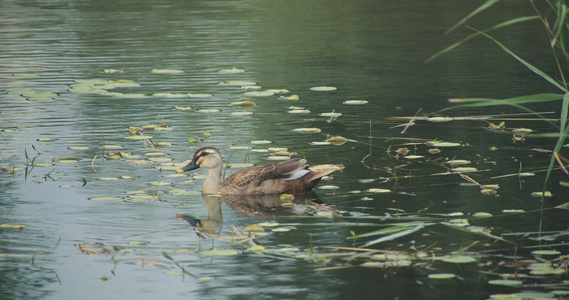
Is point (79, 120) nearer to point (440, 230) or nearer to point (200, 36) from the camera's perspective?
point (440, 230)

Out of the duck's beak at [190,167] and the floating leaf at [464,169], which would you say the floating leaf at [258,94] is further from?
the floating leaf at [464,169]

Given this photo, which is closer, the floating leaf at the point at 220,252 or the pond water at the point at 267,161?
the pond water at the point at 267,161

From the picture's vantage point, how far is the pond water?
5387 mm

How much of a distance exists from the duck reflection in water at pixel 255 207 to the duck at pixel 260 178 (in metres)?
0.06

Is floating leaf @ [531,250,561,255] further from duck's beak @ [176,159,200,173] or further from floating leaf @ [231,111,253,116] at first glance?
floating leaf @ [231,111,253,116]

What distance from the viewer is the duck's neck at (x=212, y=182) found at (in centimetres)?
756

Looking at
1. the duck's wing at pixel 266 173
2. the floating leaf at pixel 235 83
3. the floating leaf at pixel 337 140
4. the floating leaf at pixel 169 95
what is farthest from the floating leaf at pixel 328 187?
the floating leaf at pixel 235 83

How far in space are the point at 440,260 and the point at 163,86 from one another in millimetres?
8326

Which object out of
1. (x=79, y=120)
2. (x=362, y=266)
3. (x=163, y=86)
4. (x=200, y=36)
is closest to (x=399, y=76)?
(x=163, y=86)

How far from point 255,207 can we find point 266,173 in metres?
0.42

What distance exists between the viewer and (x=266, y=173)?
7531 mm

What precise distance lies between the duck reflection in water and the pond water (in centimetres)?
3

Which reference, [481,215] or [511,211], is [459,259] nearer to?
[481,215]

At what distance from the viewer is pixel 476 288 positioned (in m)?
5.03
